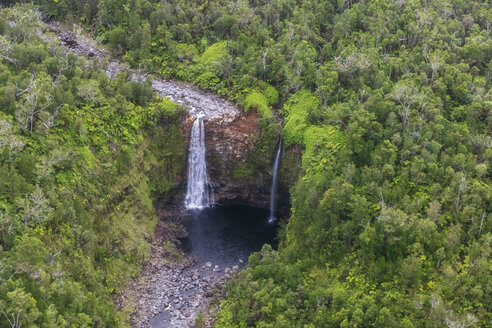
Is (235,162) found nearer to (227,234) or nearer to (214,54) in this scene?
(227,234)

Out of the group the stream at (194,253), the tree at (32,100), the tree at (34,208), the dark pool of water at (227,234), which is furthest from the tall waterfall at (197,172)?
the tree at (34,208)

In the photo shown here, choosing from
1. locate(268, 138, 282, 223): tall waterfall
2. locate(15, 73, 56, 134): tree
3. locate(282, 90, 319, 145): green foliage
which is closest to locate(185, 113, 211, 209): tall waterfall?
locate(268, 138, 282, 223): tall waterfall

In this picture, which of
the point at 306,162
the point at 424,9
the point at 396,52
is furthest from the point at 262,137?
the point at 424,9

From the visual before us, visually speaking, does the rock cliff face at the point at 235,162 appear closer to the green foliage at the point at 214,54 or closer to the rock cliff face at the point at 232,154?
the rock cliff face at the point at 232,154

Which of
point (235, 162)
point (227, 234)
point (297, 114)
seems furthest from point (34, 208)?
point (297, 114)

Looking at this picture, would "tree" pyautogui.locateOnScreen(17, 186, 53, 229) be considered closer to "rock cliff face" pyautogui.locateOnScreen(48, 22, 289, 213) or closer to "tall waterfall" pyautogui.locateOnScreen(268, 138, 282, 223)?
"rock cliff face" pyautogui.locateOnScreen(48, 22, 289, 213)

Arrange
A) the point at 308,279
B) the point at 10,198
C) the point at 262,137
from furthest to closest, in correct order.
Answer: the point at 262,137
the point at 308,279
the point at 10,198

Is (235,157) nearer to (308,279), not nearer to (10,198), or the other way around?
(308,279)
